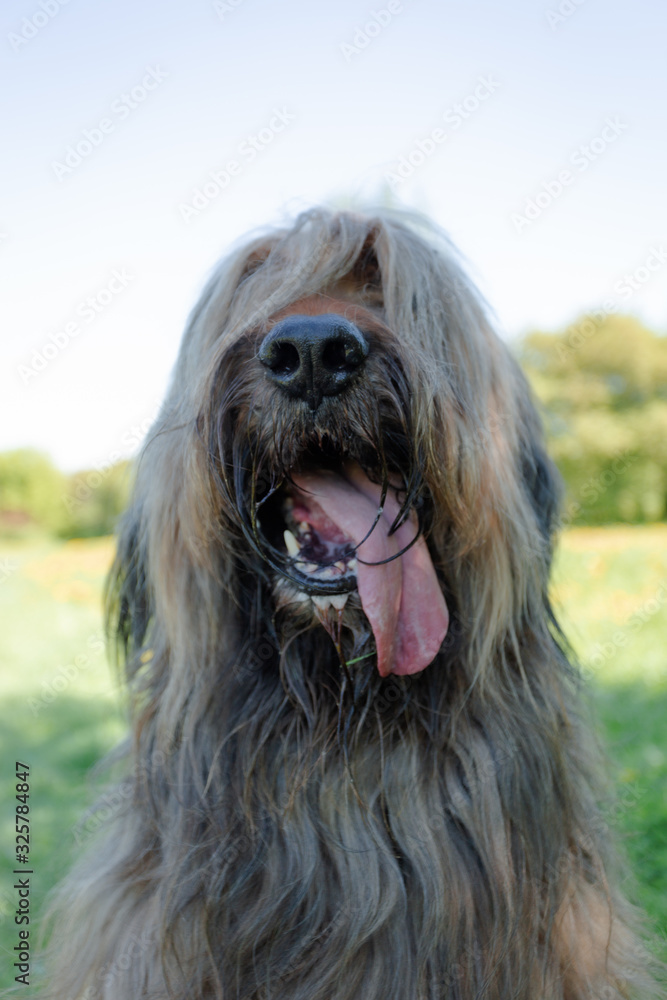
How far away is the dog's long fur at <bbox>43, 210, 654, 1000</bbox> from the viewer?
1735mm

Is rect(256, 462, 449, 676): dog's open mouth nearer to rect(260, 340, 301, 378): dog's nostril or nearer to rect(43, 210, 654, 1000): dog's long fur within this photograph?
rect(43, 210, 654, 1000): dog's long fur

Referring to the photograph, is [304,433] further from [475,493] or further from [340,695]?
[340,695]

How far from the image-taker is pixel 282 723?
1888mm

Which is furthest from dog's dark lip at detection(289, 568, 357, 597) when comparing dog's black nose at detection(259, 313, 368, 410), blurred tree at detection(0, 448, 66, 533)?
blurred tree at detection(0, 448, 66, 533)

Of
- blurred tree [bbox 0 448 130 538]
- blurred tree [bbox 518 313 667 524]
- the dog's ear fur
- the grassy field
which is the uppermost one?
blurred tree [bbox 518 313 667 524]

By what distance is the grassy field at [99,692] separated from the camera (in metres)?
3.20

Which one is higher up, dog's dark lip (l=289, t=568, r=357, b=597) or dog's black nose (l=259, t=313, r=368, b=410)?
dog's black nose (l=259, t=313, r=368, b=410)

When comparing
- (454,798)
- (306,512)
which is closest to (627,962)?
(454,798)

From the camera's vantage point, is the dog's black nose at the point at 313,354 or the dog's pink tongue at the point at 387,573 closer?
the dog's black nose at the point at 313,354

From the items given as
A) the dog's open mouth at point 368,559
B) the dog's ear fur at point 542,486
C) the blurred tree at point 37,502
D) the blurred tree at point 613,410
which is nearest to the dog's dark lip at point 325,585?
the dog's open mouth at point 368,559

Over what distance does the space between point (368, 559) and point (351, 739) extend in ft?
1.37

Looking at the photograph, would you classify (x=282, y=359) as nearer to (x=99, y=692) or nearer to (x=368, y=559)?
(x=368, y=559)

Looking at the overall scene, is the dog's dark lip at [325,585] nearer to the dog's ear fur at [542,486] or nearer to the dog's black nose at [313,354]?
the dog's black nose at [313,354]

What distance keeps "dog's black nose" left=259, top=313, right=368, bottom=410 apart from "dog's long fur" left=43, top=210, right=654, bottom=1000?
0.04 meters
